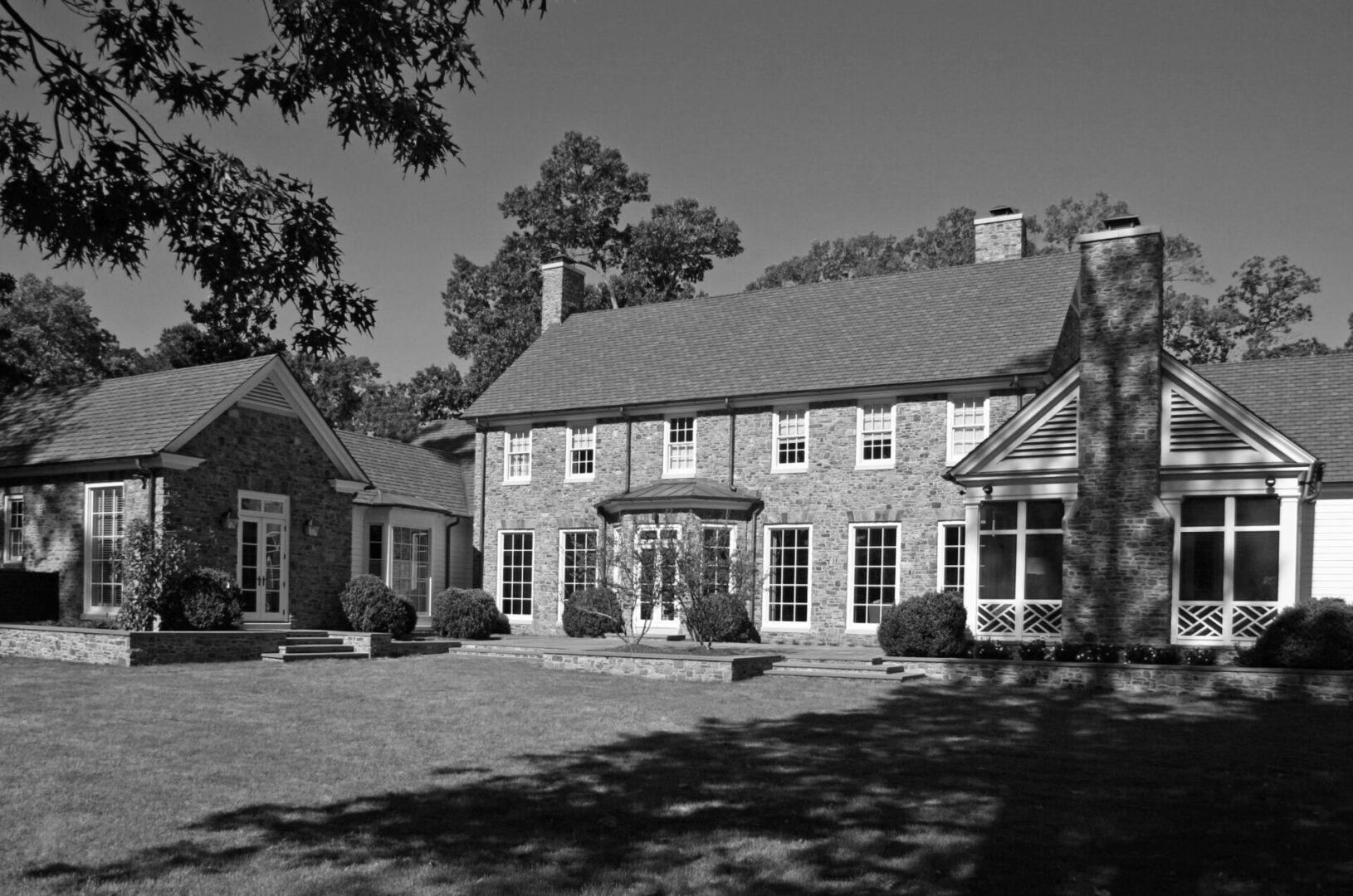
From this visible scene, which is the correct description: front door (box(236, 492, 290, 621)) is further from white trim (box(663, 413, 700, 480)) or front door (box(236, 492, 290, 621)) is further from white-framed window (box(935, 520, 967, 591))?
white-framed window (box(935, 520, 967, 591))

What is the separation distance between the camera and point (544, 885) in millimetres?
7719

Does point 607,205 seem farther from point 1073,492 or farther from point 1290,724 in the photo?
point 1290,724

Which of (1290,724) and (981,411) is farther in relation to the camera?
(981,411)

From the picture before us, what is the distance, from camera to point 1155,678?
18484mm

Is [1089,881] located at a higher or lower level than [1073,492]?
lower

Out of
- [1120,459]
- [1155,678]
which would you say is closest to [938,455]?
[1120,459]

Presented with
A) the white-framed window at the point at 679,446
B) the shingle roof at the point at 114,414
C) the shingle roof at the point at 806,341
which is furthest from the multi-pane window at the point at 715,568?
the shingle roof at the point at 114,414

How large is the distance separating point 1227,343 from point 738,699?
3328 cm

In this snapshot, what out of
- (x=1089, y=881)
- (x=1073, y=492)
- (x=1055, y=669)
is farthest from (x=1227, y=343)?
(x=1089, y=881)

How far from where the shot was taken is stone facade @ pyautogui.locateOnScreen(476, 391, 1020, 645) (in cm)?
2631

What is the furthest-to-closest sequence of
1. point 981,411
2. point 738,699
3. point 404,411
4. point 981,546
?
point 404,411
point 981,411
point 981,546
point 738,699

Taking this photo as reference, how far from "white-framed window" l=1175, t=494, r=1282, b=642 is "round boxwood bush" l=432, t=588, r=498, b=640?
14.5m

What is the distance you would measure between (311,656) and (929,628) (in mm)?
10928

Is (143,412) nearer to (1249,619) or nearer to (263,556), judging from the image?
(263,556)
